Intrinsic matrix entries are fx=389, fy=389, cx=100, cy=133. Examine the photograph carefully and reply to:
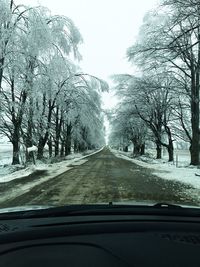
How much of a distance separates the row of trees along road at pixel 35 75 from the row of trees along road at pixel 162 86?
3.86m

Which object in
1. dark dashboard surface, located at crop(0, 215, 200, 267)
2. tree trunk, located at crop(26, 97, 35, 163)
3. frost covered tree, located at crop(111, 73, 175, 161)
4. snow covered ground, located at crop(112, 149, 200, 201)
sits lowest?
snow covered ground, located at crop(112, 149, 200, 201)

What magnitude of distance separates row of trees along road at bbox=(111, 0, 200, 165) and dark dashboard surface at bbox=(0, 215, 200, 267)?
1222cm

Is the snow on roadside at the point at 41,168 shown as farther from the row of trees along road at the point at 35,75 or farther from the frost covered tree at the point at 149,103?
the frost covered tree at the point at 149,103

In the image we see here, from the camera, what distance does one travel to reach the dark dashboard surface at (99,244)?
1.78m

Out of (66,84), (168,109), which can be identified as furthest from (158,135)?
(66,84)

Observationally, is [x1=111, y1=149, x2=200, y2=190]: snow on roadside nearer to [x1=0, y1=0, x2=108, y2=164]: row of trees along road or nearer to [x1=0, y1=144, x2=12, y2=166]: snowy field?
[x1=0, y1=0, x2=108, y2=164]: row of trees along road

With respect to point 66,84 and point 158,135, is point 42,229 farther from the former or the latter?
point 158,135

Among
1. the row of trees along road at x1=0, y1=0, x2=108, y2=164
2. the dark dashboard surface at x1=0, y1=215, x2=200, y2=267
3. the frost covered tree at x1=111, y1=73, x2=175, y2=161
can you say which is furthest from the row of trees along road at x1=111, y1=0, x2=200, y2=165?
the dark dashboard surface at x1=0, y1=215, x2=200, y2=267

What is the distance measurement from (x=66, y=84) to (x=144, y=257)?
33.1 metres

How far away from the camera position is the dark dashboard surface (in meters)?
1.78

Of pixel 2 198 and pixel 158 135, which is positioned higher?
pixel 158 135

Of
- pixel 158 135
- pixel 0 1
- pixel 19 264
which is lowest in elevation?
pixel 19 264

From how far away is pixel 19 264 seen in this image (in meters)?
1.74

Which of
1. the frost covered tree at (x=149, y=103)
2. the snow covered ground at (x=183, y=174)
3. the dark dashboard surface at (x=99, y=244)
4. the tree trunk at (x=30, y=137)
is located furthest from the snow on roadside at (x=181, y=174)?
the dark dashboard surface at (x=99, y=244)
